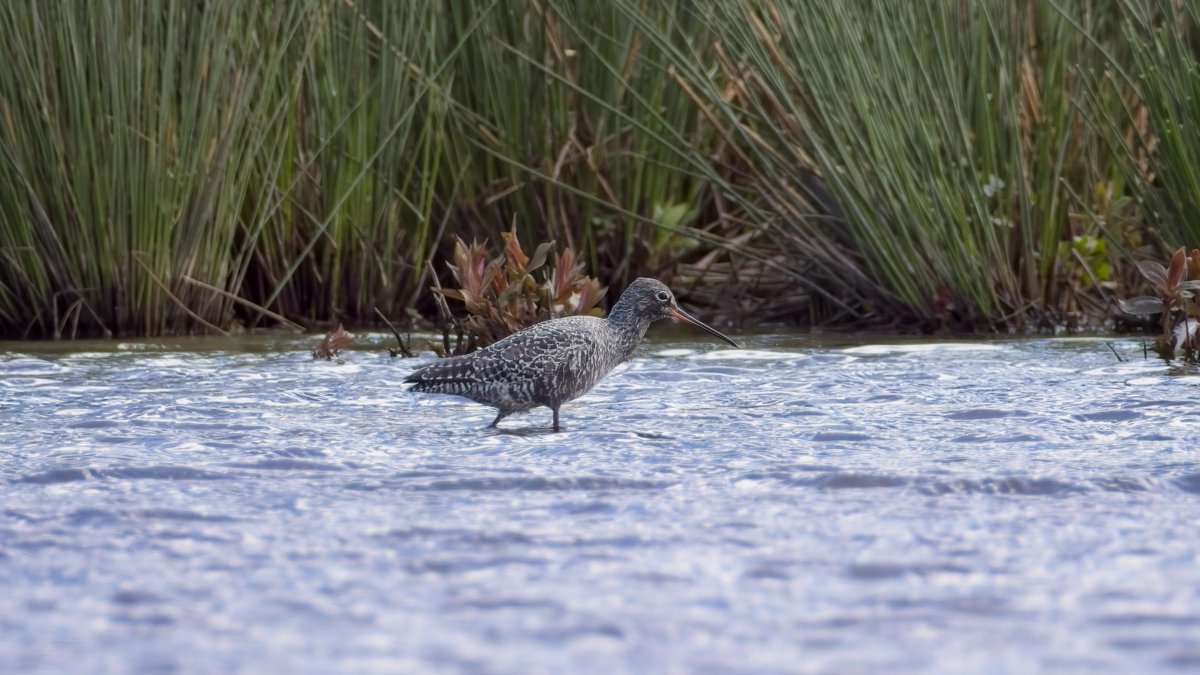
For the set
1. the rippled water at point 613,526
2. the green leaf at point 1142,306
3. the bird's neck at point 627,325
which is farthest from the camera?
the green leaf at point 1142,306

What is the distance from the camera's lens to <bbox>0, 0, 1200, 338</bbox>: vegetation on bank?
6.79m

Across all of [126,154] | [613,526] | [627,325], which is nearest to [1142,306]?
[627,325]

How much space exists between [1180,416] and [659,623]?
2.51 m

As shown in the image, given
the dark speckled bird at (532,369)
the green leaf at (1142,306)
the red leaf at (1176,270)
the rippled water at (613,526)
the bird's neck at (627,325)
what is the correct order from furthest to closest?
the green leaf at (1142,306) < the red leaf at (1176,270) < the bird's neck at (627,325) < the dark speckled bird at (532,369) < the rippled water at (613,526)

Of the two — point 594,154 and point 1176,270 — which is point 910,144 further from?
point 594,154

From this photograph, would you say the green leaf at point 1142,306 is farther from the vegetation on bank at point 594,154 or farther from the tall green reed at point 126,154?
the tall green reed at point 126,154

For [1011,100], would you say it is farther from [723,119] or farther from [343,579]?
[343,579]

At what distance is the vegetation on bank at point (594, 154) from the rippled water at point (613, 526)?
1.15 metres

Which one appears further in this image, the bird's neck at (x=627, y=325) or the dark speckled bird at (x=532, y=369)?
the bird's neck at (x=627, y=325)

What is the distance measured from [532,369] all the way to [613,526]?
1.63m

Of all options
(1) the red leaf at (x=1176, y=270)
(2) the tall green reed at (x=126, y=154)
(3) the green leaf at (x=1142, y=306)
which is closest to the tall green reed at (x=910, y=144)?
(3) the green leaf at (x=1142, y=306)

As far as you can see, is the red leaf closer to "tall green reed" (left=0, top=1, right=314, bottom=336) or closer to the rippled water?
the rippled water

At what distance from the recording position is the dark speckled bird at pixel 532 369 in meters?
5.32

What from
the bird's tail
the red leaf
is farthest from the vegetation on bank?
the bird's tail
